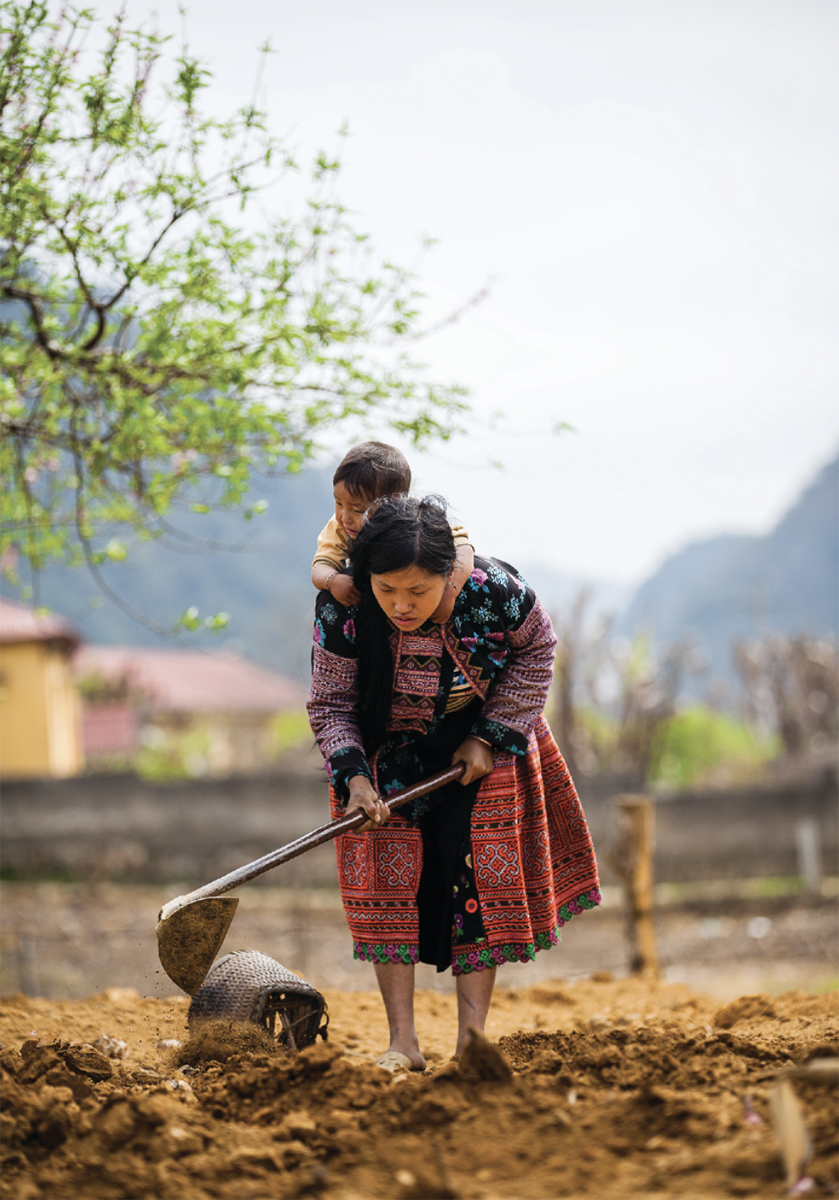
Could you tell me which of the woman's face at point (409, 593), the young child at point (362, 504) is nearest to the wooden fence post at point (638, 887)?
the young child at point (362, 504)

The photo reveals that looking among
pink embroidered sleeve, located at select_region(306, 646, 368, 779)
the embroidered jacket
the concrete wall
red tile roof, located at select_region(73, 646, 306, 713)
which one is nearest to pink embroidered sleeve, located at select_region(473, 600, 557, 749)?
the embroidered jacket

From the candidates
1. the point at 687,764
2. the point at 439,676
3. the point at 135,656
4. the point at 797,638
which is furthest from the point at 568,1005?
the point at 135,656

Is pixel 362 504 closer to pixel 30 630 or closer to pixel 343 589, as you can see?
pixel 343 589

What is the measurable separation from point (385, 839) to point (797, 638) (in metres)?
18.8

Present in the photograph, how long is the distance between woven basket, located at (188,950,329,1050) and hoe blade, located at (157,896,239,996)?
0.35 feet

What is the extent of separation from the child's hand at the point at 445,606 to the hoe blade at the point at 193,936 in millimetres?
940

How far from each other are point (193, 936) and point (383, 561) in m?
1.17

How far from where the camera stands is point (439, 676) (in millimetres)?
3221

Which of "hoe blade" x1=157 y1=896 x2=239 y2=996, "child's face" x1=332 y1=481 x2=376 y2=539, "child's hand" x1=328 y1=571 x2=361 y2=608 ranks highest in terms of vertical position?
"child's face" x1=332 y1=481 x2=376 y2=539

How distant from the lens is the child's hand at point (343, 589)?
10.4 ft

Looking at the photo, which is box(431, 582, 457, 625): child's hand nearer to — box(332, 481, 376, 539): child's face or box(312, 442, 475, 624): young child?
box(312, 442, 475, 624): young child

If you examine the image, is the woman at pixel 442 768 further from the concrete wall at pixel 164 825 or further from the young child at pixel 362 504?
the concrete wall at pixel 164 825

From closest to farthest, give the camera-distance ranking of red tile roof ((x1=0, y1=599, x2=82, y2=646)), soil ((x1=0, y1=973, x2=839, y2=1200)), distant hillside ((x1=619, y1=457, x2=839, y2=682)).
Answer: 1. soil ((x1=0, y1=973, x2=839, y2=1200))
2. red tile roof ((x1=0, y1=599, x2=82, y2=646))
3. distant hillside ((x1=619, y1=457, x2=839, y2=682))

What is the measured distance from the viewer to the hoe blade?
310 centimetres
